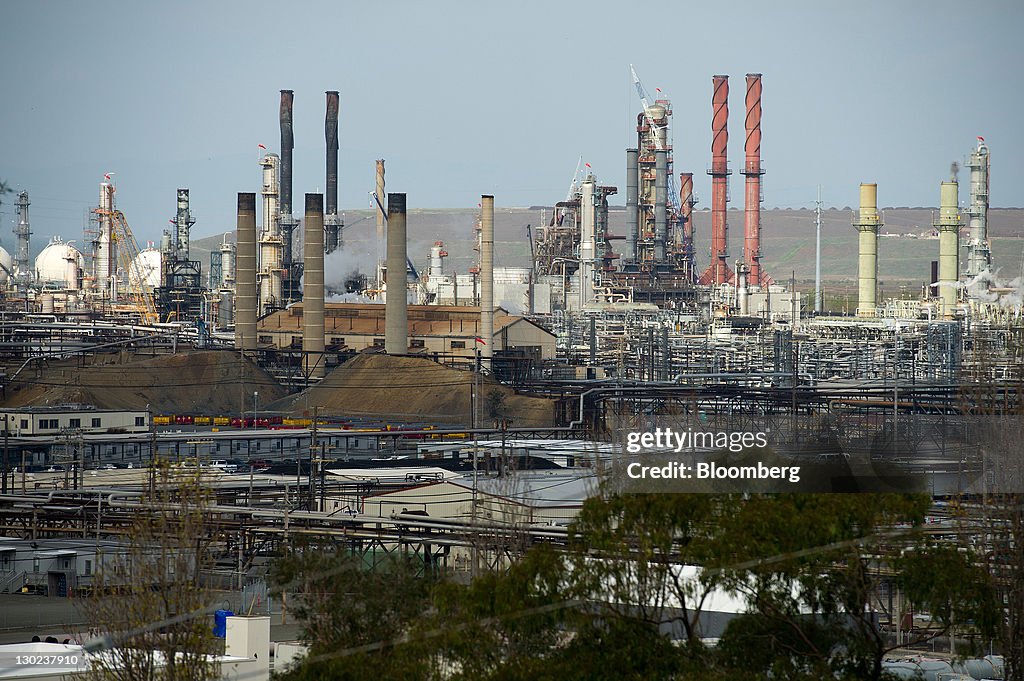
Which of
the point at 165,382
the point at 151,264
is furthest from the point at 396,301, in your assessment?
the point at 151,264

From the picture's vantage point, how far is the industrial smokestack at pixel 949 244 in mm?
38688

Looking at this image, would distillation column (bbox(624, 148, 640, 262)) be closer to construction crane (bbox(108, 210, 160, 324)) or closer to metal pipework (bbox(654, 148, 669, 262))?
metal pipework (bbox(654, 148, 669, 262))

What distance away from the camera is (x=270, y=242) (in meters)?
43.8

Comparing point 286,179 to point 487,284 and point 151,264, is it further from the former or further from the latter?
point 487,284

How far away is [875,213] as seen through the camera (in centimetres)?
3972

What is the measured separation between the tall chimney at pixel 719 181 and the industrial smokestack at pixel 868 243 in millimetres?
9316

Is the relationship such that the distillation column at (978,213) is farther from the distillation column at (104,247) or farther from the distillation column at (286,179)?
the distillation column at (104,247)

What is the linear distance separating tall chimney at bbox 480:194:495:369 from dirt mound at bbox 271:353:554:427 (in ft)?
10.2

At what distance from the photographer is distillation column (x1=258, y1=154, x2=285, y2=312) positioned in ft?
142

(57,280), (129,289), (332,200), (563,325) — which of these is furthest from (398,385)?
(57,280)

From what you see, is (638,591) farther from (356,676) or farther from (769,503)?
(356,676)

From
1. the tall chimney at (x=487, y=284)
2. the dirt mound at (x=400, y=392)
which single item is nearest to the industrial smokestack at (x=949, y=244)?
the tall chimney at (x=487, y=284)

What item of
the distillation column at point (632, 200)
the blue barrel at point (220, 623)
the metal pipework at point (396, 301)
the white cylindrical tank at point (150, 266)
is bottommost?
the blue barrel at point (220, 623)

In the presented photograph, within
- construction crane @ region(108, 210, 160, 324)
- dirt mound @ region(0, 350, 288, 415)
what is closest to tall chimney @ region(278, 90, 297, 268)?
construction crane @ region(108, 210, 160, 324)
